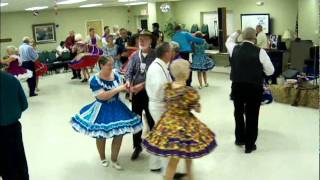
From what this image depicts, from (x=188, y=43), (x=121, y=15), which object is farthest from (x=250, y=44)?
(x=121, y=15)

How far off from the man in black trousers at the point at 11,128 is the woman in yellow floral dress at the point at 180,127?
3.97 ft

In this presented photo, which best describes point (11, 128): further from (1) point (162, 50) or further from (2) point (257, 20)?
(2) point (257, 20)

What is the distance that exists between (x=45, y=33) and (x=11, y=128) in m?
11.8

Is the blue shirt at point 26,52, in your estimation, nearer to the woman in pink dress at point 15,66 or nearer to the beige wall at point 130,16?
the woman in pink dress at point 15,66

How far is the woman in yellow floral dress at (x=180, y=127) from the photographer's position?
3.45 metres

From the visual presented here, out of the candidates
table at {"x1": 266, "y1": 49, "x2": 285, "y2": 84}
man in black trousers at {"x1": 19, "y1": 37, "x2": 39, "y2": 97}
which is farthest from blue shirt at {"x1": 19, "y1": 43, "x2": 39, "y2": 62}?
table at {"x1": 266, "y1": 49, "x2": 285, "y2": 84}

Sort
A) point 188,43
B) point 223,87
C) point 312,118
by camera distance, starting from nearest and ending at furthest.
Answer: point 312,118 < point 188,43 < point 223,87

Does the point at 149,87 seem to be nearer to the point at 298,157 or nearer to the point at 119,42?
the point at 298,157

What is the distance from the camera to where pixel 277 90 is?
726cm

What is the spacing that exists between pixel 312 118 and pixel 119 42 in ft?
15.1

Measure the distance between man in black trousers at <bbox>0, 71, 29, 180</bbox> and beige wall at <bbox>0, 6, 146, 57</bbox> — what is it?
10293 mm

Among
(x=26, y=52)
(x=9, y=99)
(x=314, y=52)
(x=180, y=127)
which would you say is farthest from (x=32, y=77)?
(x=180, y=127)

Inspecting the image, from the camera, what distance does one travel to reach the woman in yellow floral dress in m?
3.45

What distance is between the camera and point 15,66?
8773 mm
